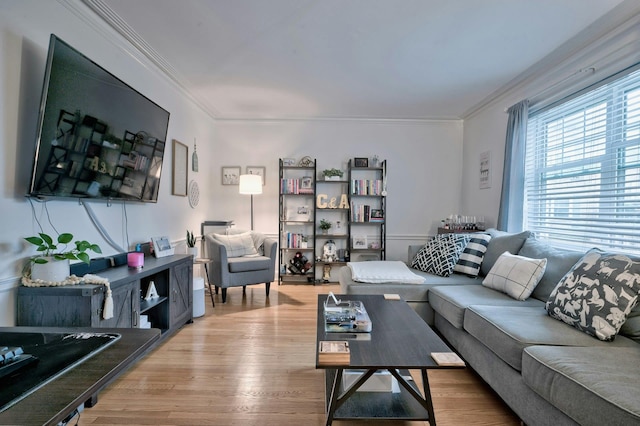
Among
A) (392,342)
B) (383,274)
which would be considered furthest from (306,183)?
(392,342)

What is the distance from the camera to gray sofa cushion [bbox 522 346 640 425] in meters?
1.12

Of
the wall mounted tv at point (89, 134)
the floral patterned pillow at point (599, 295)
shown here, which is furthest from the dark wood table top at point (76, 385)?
the floral patterned pillow at point (599, 295)

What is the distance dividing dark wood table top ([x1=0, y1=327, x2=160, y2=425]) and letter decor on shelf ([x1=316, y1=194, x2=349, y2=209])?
12.6 feet

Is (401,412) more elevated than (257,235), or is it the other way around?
(257,235)

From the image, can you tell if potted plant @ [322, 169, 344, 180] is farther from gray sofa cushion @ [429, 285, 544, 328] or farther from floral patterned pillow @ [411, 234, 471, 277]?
gray sofa cushion @ [429, 285, 544, 328]

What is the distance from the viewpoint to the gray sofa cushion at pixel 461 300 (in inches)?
89.6

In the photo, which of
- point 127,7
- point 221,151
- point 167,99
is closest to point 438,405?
point 127,7

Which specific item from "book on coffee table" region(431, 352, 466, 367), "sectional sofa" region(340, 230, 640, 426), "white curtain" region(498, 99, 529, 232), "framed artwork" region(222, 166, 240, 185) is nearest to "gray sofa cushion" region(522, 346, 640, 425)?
"sectional sofa" region(340, 230, 640, 426)

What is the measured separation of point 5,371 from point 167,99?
3298 millimetres

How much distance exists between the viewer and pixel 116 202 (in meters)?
2.60

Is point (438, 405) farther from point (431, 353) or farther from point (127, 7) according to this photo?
point (127, 7)

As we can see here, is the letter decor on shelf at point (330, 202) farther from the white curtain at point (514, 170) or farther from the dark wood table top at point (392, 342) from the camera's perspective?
the dark wood table top at point (392, 342)

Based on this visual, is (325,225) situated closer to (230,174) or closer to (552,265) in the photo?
(230,174)

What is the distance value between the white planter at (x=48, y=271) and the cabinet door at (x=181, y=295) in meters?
1.01
